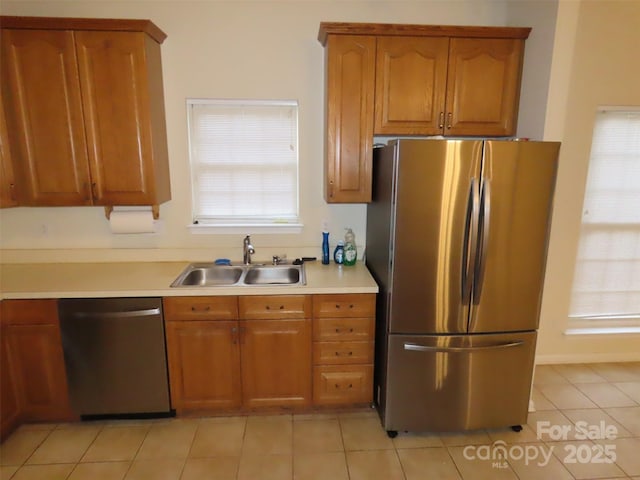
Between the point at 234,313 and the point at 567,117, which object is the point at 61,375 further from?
the point at 567,117

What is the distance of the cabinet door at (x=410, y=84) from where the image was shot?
2307 millimetres

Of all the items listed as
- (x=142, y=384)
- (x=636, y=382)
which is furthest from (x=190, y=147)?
(x=636, y=382)

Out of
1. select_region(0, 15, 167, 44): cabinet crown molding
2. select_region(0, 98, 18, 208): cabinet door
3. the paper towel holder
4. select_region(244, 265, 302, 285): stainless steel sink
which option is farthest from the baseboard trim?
select_region(0, 98, 18, 208): cabinet door

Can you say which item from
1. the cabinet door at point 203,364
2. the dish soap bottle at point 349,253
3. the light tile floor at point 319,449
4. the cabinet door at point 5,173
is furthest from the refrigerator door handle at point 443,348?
the cabinet door at point 5,173

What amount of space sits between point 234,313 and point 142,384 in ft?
2.33

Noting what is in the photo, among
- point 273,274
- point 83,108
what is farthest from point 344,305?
point 83,108

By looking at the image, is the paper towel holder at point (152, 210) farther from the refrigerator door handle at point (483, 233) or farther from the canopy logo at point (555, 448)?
the canopy logo at point (555, 448)

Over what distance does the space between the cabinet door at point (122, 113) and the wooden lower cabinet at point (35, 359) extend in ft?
2.49

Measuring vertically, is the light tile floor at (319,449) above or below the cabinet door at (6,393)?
below

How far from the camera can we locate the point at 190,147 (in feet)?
8.87

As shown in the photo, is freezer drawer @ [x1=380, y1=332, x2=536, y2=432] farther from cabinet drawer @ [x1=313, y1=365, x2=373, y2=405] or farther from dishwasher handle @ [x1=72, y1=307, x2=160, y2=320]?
dishwasher handle @ [x1=72, y1=307, x2=160, y2=320]

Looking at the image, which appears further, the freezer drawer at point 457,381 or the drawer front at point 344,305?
the drawer front at point 344,305

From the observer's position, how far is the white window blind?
274 centimetres

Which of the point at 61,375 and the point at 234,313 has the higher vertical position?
the point at 234,313
